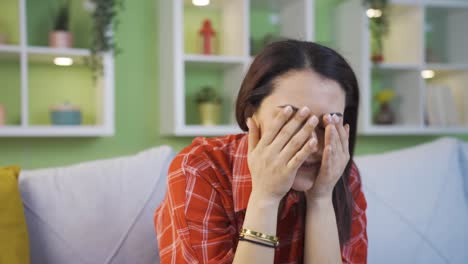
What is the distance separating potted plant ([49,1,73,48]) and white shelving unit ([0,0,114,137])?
0.06 meters

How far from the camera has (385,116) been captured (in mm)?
2633

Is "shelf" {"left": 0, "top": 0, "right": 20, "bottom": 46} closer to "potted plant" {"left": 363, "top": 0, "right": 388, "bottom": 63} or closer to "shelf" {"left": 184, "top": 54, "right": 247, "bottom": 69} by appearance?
"shelf" {"left": 184, "top": 54, "right": 247, "bottom": 69}

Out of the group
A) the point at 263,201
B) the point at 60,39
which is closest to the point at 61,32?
the point at 60,39

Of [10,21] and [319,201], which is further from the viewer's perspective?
[10,21]

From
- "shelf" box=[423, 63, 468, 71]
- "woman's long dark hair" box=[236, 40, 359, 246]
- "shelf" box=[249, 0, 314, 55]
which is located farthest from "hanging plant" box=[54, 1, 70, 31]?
"shelf" box=[423, 63, 468, 71]

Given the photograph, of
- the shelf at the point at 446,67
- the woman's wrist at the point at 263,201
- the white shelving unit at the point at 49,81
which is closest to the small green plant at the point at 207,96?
the white shelving unit at the point at 49,81

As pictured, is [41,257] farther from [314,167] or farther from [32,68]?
[32,68]

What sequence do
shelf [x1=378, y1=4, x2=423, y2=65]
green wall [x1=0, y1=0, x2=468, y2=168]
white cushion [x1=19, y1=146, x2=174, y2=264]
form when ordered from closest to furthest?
white cushion [x1=19, y1=146, x2=174, y2=264] < green wall [x1=0, y1=0, x2=468, y2=168] < shelf [x1=378, y1=4, x2=423, y2=65]

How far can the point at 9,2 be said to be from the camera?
2.18 metres

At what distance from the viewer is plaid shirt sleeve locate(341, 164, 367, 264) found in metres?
1.15

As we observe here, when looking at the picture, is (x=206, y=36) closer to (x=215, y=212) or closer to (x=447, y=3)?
(x=447, y=3)

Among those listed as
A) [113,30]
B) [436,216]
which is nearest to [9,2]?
[113,30]

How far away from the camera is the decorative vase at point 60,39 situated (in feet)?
6.93

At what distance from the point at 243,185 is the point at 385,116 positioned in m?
1.78
